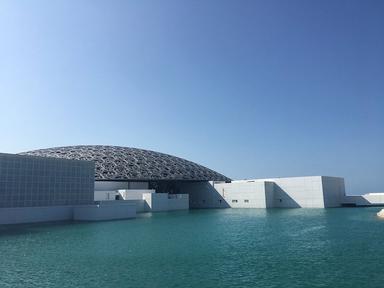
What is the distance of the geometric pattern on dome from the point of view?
72.0 meters

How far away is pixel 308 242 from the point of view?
→ 23750 millimetres

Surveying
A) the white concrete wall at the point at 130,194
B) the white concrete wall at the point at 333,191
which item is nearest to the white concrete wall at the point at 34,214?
the white concrete wall at the point at 130,194

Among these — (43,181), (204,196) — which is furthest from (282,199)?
(43,181)

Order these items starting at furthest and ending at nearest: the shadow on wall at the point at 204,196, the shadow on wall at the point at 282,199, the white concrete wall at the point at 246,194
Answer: the shadow on wall at the point at 204,196
the white concrete wall at the point at 246,194
the shadow on wall at the point at 282,199

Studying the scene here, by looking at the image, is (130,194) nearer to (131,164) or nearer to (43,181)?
(131,164)

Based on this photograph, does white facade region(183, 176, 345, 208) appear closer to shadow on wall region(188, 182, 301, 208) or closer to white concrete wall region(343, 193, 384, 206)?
shadow on wall region(188, 182, 301, 208)

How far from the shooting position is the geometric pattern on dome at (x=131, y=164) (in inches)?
2835

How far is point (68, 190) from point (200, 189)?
39749 millimetres

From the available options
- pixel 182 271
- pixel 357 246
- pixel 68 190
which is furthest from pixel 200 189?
pixel 182 271

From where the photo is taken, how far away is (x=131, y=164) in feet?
250

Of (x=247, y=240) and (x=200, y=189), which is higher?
(x=200, y=189)

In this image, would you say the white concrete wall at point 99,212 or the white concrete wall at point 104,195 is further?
the white concrete wall at point 104,195

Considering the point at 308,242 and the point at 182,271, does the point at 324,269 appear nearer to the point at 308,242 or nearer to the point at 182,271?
the point at 182,271

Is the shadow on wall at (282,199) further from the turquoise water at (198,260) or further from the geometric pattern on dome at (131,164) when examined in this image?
the turquoise water at (198,260)
